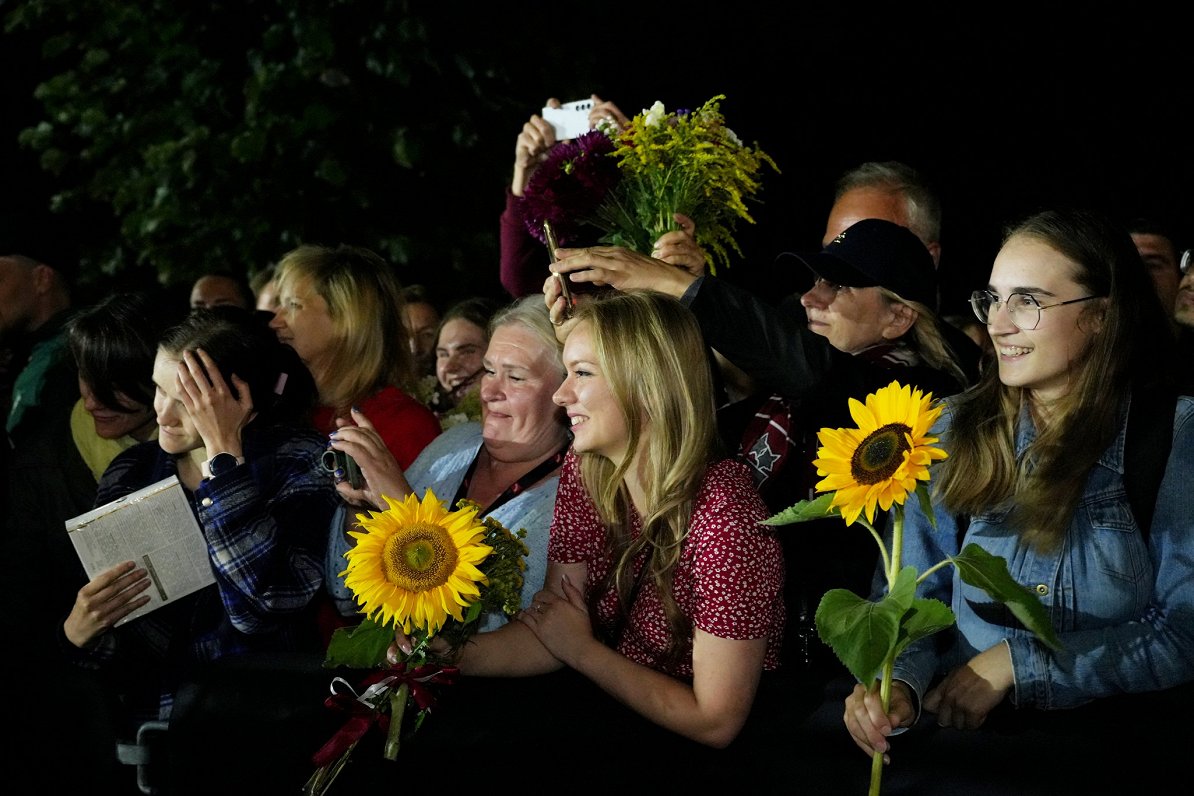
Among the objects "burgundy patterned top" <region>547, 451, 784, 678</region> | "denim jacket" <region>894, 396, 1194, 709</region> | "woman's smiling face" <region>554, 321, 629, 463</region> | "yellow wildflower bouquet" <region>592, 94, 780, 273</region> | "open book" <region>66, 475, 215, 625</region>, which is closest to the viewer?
"denim jacket" <region>894, 396, 1194, 709</region>

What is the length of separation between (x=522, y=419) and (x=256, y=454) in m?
0.66

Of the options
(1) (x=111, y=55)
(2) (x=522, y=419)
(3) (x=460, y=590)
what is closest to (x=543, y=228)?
(2) (x=522, y=419)

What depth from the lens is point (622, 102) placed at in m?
5.81

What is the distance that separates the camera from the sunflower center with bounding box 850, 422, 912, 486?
1844 millimetres

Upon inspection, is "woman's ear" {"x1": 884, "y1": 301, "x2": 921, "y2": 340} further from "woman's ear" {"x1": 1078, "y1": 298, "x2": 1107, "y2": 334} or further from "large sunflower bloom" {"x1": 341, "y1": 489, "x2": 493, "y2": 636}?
"large sunflower bloom" {"x1": 341, "y1": 489, "x2": 493, "y2": 636}

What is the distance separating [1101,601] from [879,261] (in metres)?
1.05

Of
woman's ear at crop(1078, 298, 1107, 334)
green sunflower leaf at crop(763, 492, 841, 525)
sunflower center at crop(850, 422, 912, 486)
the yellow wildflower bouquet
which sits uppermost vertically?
the yellow wildflower bouquet

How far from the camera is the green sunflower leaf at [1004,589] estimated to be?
1794mm

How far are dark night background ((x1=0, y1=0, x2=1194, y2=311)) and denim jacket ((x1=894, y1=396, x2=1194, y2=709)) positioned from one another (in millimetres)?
2716

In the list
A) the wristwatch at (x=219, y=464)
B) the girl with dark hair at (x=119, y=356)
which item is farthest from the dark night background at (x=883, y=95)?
the wristwatch at (x=219, y=464)

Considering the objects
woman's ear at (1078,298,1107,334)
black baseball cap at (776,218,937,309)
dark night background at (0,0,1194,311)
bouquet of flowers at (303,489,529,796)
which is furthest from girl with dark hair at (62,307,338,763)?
dark night background at (0,0,1194,311)

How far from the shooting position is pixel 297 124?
563cm

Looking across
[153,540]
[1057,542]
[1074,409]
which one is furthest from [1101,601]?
[153,540]

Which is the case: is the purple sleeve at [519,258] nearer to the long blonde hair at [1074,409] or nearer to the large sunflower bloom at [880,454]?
the long blonde hair at [1074,409]
